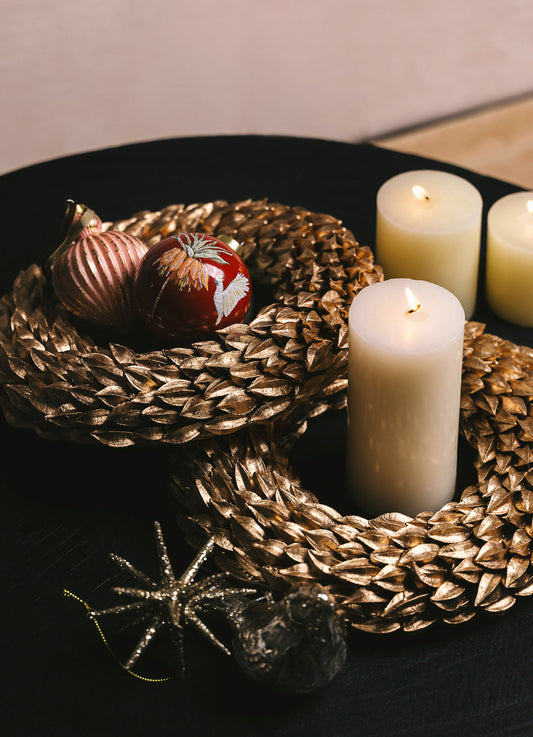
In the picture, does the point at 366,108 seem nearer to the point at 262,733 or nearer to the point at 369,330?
the point at 369,330

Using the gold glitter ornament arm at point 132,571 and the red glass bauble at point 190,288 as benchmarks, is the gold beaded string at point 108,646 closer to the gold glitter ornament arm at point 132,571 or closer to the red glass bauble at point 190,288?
the gold glitter ornament arm at point 132,571

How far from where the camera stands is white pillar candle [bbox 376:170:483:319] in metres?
0.71

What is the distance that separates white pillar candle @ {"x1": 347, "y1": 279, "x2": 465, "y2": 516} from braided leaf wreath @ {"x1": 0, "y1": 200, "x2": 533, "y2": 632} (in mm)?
34

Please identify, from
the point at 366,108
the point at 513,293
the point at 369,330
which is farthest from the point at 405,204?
the point at 366,108

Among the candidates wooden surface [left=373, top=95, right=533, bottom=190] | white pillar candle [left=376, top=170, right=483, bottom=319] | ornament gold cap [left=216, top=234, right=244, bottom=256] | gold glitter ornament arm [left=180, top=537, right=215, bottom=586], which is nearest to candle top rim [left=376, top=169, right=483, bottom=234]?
white pillar candle [left=376, top=170, right=483, bottom=319]

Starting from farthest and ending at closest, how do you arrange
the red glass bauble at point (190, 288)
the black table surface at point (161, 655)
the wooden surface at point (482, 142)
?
1. the wooden surface at point (482, 142)
2. the red glass bauble at point (190, 288)
3. the black table surface at point (161, 655)

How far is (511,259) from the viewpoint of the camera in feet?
2.40

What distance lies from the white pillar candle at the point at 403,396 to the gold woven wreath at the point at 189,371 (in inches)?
1.7

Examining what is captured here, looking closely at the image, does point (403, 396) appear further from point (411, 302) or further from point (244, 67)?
point (244, 67)

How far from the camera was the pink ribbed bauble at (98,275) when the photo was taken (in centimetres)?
63

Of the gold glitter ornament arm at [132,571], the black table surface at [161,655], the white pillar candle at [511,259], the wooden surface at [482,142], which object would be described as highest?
the white pillar candle at [511,259]

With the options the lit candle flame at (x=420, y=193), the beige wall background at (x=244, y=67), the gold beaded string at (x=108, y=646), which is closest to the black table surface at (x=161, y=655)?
the gold beaded string at (x=108, y=646)

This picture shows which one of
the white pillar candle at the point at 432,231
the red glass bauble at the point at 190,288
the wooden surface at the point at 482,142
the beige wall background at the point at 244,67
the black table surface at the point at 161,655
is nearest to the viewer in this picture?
the black table surface at the point at 161,655

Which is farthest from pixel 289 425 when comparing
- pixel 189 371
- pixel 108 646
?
pixel 108 646
